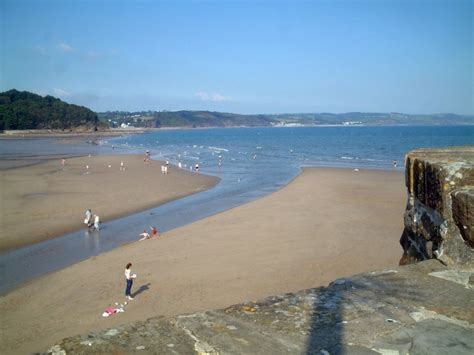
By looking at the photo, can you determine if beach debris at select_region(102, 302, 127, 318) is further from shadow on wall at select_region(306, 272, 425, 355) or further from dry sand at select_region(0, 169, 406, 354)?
shadow on wall at select_region(306, 272, 425, 355)

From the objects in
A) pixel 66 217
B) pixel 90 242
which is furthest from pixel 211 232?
pixel 66 217

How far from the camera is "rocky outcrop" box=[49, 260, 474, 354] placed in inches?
102

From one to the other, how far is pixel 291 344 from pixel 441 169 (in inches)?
100

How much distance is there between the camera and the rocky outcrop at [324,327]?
2594 mm

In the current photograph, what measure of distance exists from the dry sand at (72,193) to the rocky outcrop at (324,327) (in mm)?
16001

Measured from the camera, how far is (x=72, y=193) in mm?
27875

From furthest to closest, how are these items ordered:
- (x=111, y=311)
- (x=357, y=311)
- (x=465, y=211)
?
1. (x=111, y=311)
2. (x=465, y=211)
3. (x=357, y=311)

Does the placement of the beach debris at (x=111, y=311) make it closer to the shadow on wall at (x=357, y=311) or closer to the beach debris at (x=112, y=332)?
the shadow on wall at (x=357, y=311)

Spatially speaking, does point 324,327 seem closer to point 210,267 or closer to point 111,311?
point 111,311

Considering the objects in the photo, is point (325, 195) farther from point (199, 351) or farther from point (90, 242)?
point (199, 351)

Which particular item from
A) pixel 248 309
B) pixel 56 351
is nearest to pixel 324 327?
pixel 248 309

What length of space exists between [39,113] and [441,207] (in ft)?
528

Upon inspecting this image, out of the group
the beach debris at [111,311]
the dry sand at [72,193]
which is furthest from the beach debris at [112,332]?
the dry sand at [72,193]

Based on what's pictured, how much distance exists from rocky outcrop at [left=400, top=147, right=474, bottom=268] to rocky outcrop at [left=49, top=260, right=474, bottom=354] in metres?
0.43
